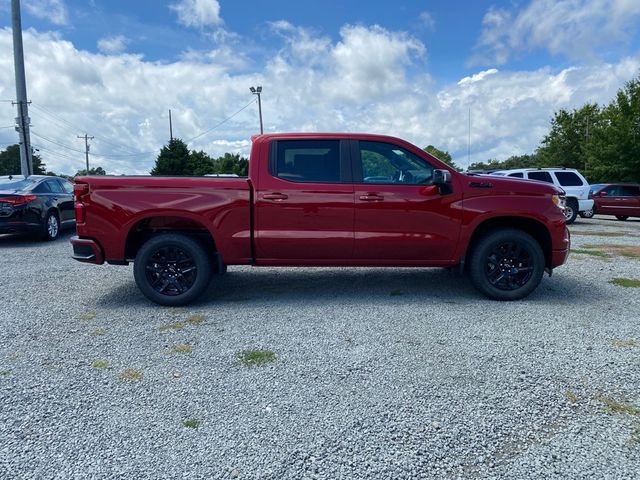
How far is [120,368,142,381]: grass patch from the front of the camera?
10.6 feet

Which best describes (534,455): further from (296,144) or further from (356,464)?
(296,144)

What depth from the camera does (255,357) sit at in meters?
3.58

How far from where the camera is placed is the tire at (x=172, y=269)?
490cm

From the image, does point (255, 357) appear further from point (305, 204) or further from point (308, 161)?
point (308, 161)

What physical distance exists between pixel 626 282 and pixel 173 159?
149 feet

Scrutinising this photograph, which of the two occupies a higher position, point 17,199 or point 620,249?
point 17,199

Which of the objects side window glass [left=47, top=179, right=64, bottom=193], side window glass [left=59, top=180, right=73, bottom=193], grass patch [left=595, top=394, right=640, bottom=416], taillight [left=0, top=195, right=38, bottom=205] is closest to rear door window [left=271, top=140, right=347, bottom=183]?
grass patch [left=595, top=394, right=640, bottom=416]

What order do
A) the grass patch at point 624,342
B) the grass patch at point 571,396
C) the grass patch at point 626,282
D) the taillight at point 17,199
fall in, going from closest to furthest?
the grass patch at point 571,396 → the grass patch at point 624,342 → the grass patch at point 626,282 → the taillight at point 17,199

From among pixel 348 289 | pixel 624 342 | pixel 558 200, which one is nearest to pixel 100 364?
pixel 348 289

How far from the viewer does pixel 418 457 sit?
2346 mm

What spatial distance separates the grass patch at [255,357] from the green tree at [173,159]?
4467 centimetres

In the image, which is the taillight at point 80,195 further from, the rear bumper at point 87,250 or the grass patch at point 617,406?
the grass patch at point 617,406

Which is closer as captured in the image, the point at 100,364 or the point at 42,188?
the point at 100,364

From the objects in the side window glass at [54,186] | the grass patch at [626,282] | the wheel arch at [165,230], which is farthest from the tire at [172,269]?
the side window glass at [54,186]
